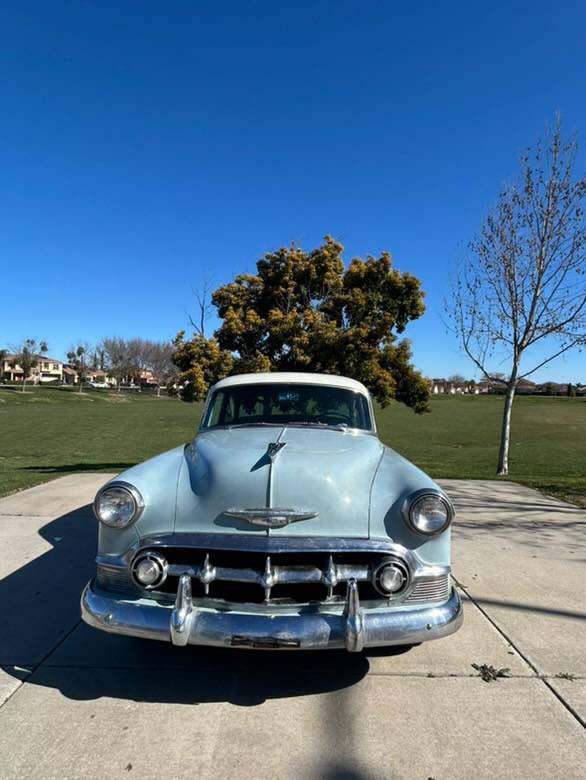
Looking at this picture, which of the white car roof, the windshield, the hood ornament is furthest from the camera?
the white car roof

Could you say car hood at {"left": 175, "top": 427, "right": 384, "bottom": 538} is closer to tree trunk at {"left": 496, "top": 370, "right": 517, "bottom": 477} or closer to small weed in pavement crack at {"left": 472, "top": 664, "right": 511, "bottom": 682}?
small weed in pavement crack at {"left": 472, "top": 664, "right": 511, "bottom": 682}

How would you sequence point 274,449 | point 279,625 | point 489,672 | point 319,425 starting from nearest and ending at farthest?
point 279,625 → point 489,672 → point 274,449 → point 319,425

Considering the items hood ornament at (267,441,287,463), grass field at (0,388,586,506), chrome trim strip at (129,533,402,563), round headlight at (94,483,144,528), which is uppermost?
hood ornament at (267,441,287,463)

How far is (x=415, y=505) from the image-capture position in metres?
2.97

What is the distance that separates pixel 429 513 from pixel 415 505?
0.30ft

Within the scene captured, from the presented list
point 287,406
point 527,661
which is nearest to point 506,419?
point 287,406

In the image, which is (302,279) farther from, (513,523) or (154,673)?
(154,673)

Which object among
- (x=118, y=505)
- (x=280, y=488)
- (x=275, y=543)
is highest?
(x=280, y=488)

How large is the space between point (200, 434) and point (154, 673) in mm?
1853

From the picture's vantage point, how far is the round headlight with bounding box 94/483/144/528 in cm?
301

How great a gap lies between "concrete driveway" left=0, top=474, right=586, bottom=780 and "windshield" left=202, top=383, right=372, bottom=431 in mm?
1707

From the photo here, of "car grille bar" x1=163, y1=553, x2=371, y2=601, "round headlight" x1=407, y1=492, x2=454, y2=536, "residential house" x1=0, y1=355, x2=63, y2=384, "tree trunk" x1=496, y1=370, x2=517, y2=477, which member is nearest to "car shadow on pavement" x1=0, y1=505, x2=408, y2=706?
"car grille bar" x1=163, y1=553, x2=371, y2=601

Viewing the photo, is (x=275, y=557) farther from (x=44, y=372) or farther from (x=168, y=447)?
(x=44, y=372)

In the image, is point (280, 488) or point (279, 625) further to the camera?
point (280, 488)
